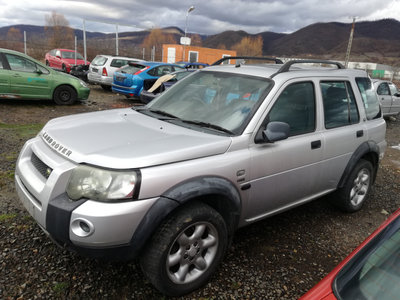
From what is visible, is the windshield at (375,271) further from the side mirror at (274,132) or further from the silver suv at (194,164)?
the side mirror at (274,132)

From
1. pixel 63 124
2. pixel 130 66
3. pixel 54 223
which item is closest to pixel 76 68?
pixel 130 66

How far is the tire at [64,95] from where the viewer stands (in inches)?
401

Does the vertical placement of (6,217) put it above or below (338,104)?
below

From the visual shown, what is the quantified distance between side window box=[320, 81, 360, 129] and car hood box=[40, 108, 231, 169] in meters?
1.56

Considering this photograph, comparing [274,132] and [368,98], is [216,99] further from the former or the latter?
[368,98]

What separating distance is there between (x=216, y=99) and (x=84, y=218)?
5.82 ft

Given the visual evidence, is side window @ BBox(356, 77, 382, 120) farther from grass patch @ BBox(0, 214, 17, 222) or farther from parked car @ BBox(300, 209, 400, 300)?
grass patch @ BBox(0, 214, 17, 222)

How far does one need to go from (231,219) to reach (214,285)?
58 centimetres

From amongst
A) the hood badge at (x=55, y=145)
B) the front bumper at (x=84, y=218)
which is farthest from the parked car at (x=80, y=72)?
the front bumper at (x=84, y=218)

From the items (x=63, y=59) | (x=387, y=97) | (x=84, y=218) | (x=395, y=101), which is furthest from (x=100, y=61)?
(x=84, y=218)

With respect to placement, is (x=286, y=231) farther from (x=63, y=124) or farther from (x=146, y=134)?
(x=63, y=124)

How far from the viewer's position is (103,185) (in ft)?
7.06

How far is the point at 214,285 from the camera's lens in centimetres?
273

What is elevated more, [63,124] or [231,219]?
[63,124]
